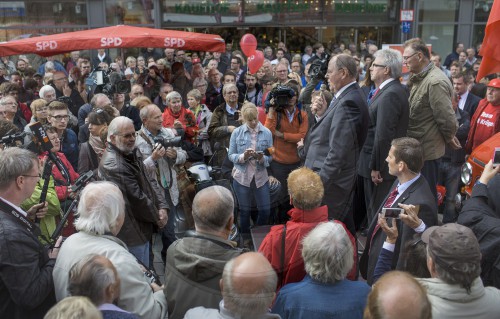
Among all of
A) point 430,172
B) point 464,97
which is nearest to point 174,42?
point 464,97

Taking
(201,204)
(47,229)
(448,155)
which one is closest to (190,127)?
(47,229)

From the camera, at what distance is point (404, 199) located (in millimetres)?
3193

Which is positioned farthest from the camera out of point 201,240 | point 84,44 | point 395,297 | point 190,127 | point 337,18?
point 337,18

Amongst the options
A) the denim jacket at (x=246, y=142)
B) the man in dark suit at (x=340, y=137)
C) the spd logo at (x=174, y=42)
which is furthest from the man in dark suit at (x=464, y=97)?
the spd logo at (x=174, y=42)

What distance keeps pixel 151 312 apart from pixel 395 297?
3.57ft

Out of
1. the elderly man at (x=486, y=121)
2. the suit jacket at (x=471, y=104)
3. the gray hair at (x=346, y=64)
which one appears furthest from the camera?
the suit jacket at (x=471, y=104)

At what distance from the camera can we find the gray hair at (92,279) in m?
2.06

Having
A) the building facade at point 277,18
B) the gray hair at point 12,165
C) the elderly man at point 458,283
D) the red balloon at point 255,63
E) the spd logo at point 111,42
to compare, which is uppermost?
the building facade at point 277,18

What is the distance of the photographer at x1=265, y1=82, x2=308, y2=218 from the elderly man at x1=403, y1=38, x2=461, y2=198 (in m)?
1.12

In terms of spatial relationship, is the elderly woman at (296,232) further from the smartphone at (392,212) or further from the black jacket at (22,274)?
the black jacket at (22,274)

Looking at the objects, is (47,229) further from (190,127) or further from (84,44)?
(84,44)

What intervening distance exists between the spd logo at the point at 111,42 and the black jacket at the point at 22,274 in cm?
552

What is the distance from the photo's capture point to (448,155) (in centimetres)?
611

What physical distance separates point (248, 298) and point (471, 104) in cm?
557
